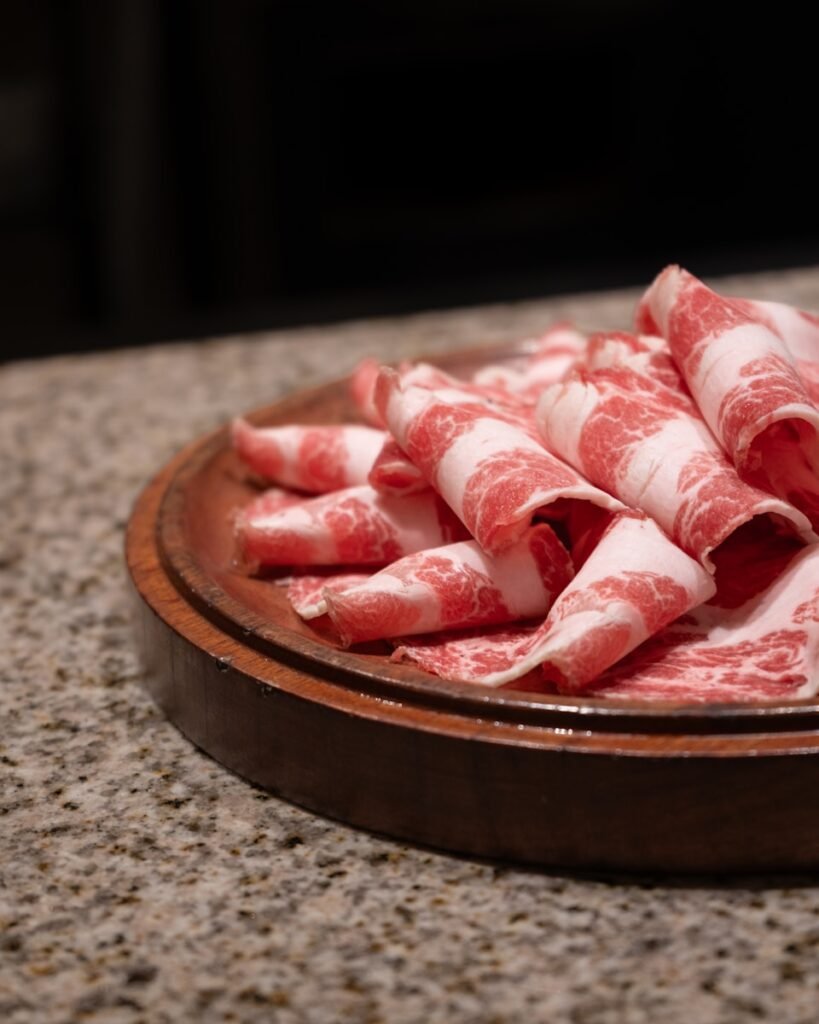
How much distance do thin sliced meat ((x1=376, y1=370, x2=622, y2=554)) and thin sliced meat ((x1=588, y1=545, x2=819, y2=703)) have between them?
0.13 metres

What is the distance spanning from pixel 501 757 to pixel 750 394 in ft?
1.26

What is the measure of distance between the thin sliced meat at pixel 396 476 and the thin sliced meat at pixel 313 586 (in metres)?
0.09

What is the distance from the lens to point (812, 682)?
1.01 m

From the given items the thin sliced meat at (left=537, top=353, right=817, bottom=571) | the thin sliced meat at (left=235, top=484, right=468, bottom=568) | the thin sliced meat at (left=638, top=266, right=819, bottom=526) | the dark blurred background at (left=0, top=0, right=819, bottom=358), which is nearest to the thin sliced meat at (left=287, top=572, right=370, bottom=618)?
the thin sliced meat at (left=235, top=484, right=468, bottom=568)

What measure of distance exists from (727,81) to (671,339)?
2660 mm

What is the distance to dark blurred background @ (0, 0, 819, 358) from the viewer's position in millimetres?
3492

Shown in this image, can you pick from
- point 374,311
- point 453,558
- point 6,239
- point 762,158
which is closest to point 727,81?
point 762,158

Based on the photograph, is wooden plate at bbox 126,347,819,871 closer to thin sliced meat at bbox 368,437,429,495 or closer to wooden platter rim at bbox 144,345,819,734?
wooden platter rim at bbox 144,345,819,734

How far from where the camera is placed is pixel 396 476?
1.31 metres

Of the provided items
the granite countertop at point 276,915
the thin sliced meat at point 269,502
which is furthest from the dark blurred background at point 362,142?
the granite countertop at point 276,915

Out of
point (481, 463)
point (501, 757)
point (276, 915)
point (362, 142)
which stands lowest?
point (276, 915)

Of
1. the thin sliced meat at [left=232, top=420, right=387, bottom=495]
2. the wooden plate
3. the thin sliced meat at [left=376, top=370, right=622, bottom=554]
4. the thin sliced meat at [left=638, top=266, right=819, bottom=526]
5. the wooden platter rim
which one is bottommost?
the wooden plate

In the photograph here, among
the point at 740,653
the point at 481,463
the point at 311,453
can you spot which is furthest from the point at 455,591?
the point at 311,453

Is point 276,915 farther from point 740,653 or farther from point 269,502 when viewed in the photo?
point 269,502
